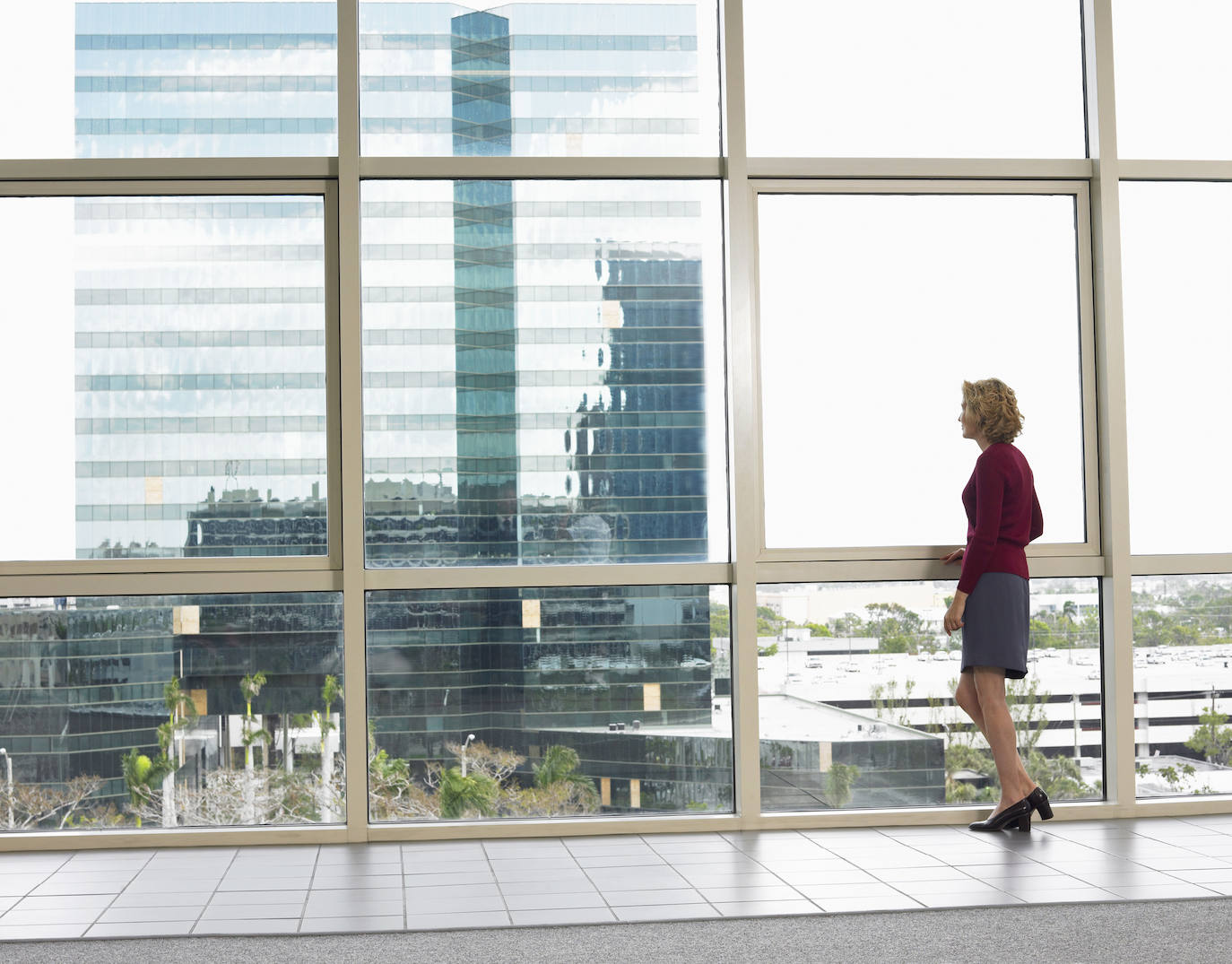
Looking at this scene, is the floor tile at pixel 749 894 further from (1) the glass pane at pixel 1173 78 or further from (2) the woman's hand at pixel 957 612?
(1) the glass pane at pixel 1173 78

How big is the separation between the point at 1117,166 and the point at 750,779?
7.63 feet

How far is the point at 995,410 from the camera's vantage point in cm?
379

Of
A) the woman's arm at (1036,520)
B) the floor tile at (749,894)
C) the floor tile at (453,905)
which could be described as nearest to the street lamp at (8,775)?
the floor tile at (453,905)

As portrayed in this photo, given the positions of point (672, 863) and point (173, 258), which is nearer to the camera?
point (672, 863)

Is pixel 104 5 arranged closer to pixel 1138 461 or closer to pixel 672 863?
pixel 672 863

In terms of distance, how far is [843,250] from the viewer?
4020 millimetres

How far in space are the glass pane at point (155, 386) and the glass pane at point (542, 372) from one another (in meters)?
0.27

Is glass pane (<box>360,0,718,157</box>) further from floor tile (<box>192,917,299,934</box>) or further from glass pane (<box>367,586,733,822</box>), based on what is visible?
floor tile (<box>192,917,299,934</box>)

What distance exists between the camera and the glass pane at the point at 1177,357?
4082mm

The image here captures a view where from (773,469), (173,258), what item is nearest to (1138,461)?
(773,469)

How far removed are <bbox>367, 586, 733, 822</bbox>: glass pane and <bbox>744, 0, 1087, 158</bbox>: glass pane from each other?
1.57 meters

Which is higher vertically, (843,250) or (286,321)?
(843,250)

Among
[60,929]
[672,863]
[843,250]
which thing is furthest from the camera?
[843,250]

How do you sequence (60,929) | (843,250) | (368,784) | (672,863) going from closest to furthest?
(60,929)
(672,863)
(368,784)
(843,250)
